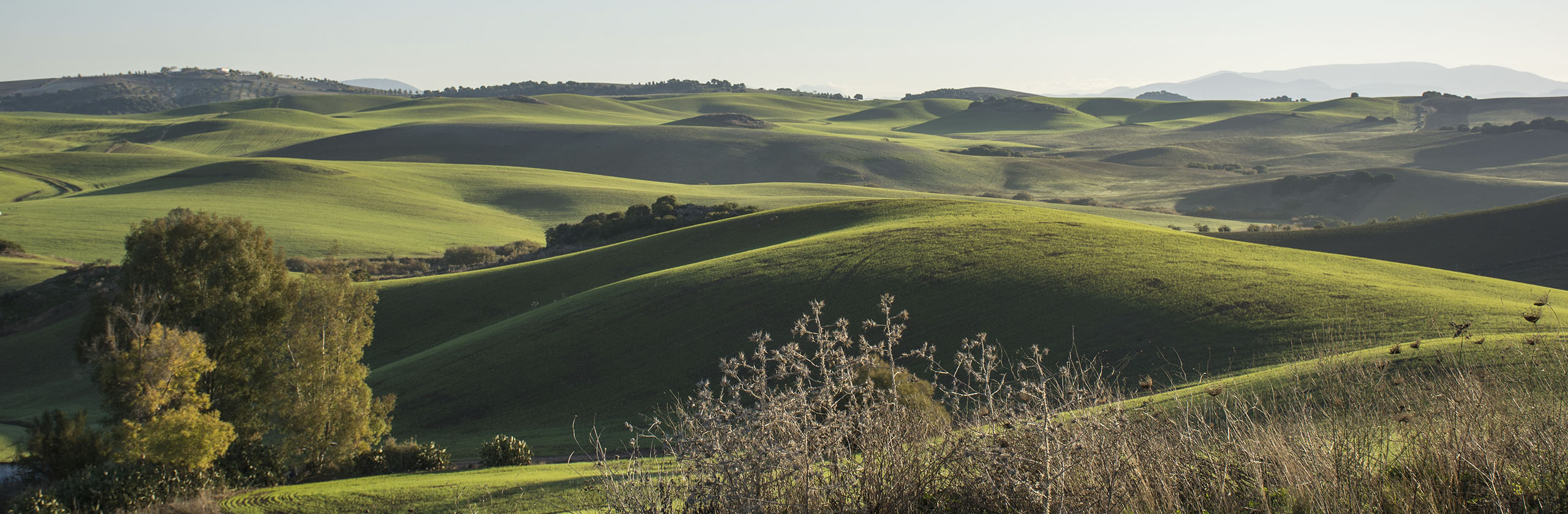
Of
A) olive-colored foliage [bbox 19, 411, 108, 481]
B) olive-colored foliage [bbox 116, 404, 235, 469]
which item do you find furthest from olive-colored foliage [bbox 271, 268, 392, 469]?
olive-colored foliage [bbox 19, 411, 108, 481]

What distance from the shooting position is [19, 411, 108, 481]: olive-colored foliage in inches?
766

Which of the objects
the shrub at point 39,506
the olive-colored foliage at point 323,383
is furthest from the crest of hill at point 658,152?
the shrub at point 39,506

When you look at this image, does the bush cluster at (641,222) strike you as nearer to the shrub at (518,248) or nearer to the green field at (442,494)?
the shrub at (518,248)

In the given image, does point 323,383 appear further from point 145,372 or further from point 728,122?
point 728,122

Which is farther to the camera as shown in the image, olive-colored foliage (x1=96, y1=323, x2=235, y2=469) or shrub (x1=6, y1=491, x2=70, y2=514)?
olive-colored foliage (x1=96, y1=323, x2=235, y2=469)

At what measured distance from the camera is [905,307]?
93.6 ft

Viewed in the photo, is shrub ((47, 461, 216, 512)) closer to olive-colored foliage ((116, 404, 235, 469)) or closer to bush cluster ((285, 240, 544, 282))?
olive-colored foliage ((116, 404, 235, 469))

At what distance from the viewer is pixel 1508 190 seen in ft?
262

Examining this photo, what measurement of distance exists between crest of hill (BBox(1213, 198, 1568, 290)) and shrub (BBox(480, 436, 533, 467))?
31.2 meters

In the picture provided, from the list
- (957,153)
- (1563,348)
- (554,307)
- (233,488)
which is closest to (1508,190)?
(957,153)

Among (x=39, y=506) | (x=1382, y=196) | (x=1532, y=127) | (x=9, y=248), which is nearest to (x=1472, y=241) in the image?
(x=39, y=506)

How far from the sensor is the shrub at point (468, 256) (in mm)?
58781

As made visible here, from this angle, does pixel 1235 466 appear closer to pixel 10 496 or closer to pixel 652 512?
pixel 652 512

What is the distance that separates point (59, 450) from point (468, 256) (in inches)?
1584
